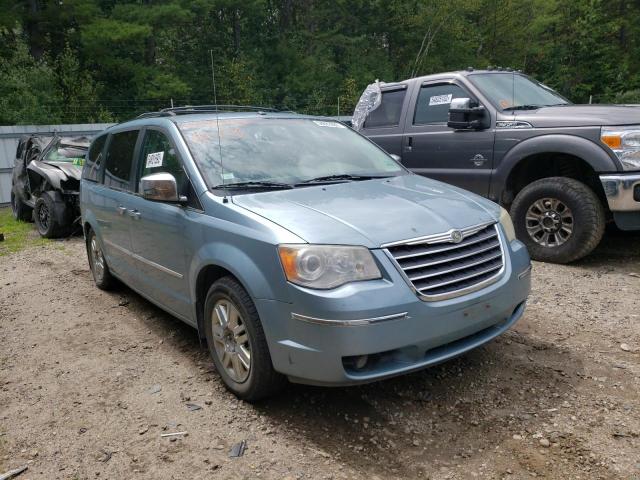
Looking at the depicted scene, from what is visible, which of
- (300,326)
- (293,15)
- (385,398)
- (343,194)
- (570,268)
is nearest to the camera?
(300,326)

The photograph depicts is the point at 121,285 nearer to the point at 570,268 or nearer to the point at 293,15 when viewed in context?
the point at 570,268

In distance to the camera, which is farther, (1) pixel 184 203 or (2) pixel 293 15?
(2) pixel 293 15

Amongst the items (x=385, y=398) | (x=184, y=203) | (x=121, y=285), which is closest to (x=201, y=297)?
(x=184, y=203)

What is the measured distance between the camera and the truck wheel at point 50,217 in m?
8.46

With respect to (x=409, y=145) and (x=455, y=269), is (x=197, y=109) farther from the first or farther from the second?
(x=409, y=145)

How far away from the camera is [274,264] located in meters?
2.66

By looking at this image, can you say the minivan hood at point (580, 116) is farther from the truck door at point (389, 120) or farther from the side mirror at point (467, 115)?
the truck door at point (389, 120)

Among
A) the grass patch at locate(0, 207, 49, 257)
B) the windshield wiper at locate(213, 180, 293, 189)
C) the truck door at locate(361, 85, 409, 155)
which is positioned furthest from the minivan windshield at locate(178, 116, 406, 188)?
the grass patch at locate(0, 207, 49, 257)

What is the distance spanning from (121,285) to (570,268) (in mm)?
4584

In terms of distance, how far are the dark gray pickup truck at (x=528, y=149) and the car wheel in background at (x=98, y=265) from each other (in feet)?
12.0

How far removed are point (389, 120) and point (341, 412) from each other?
15.6ft

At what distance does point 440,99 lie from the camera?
6.37 meters

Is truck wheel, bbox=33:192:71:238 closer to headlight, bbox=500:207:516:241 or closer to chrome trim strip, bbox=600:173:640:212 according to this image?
headlight, bbox=500:207:516:241

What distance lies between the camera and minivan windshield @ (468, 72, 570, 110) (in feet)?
19.5
